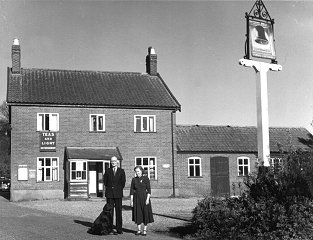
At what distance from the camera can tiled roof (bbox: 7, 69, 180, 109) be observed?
1307 inches

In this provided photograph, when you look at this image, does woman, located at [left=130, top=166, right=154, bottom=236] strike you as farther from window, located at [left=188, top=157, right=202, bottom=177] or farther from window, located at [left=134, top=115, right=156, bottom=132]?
window, located at [left=188, top=157, right=202, bottom=177]

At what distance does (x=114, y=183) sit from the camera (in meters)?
12.9

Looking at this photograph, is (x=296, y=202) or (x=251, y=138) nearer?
(x=296, y=202)

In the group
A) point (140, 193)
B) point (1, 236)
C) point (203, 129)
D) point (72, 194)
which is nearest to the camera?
point (1, 236)

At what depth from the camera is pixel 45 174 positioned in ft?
106

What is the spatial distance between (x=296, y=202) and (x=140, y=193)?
13.8ft

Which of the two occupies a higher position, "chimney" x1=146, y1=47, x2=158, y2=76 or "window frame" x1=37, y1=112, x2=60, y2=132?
"chimney" x1=146, y1=47, x2=158, y2=76

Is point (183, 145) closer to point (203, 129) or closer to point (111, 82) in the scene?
point (203, 129)

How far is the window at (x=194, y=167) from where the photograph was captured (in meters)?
36.1

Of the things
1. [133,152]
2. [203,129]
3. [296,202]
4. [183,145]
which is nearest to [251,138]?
[203,129]

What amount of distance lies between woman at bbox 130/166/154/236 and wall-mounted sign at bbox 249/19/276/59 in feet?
15.2

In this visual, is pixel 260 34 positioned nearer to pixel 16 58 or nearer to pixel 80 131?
pixel 80 131

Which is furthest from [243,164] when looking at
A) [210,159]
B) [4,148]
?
[4,148]

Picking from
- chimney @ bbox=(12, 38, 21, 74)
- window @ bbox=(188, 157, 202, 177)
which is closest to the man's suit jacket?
window @ bbox=(188, 157, 202, 177)
